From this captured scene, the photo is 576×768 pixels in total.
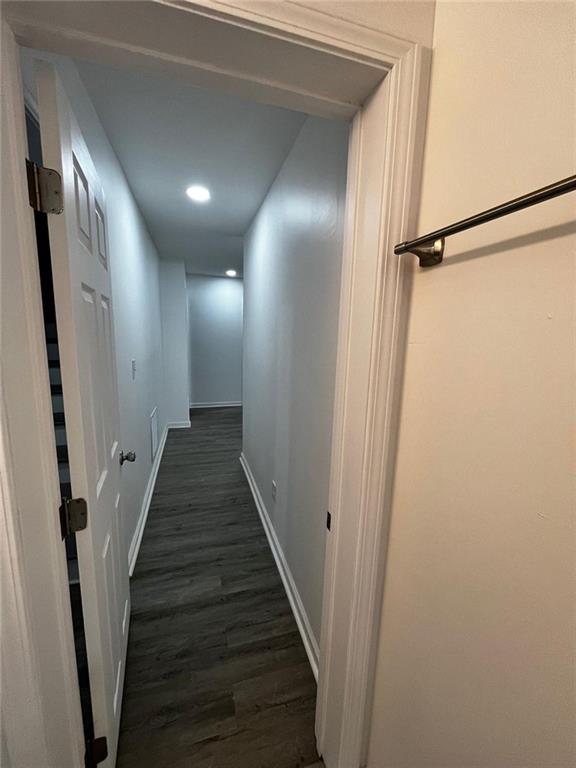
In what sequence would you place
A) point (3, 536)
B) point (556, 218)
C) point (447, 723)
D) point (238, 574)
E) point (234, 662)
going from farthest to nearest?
1. point (238, 574)
2. point (234, 662)
3. point (447, 723)
4. point (3, 536)
5. point (556, 218)

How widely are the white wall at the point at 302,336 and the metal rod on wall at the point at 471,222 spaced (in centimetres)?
50

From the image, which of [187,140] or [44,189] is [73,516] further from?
[187,140]

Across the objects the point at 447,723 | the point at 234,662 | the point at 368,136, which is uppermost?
the point at 368,136

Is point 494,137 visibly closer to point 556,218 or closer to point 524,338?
point 556,218

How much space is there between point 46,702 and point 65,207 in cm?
117

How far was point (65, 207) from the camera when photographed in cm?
74

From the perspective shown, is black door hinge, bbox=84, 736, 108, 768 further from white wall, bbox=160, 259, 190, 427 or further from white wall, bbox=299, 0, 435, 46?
white wall, bbox=160, 259, 190, 427

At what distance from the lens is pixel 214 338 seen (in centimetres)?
590

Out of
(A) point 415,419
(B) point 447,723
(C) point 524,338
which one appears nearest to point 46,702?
(B) point 447,723

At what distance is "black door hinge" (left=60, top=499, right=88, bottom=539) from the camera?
0.80 m

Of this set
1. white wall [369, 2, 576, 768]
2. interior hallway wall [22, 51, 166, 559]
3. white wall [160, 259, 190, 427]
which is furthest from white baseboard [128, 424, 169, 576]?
white wall [369, 2, 576, 768]

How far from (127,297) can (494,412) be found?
7.50 feet

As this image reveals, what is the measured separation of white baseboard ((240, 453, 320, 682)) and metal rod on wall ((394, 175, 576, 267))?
171cm

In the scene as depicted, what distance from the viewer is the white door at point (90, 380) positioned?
75cm
